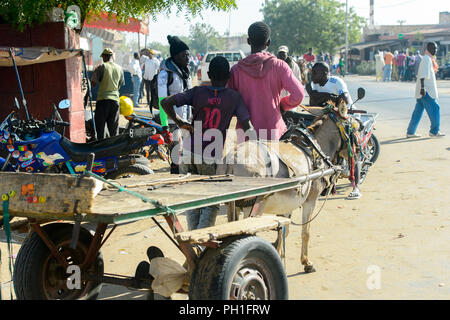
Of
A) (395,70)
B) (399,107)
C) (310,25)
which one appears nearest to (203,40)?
(310,25)

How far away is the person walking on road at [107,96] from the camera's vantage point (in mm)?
10977

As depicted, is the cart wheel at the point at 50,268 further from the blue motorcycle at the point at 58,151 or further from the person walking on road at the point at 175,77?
the blue motorcycle at the point at 58,151

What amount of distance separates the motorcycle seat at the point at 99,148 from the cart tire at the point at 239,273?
160 inches

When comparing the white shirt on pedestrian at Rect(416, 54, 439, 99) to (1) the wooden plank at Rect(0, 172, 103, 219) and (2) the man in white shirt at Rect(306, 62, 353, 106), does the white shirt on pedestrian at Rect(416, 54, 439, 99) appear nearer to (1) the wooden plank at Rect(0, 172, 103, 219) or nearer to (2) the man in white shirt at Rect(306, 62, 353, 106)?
(2) the man in white shirt at Rect(306, 62, 353, 106)

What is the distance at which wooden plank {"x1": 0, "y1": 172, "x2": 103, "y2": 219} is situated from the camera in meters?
3.32

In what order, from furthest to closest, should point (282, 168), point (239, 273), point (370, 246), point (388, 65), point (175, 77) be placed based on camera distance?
point (388, 65) < point (175, 77) < point (370, 246) < point (282, 168) < point (239, 273)

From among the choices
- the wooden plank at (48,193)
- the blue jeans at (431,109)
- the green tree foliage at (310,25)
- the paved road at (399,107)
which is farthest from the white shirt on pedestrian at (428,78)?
the green tree foliage at (310,25)

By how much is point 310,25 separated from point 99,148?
7136 centimetres

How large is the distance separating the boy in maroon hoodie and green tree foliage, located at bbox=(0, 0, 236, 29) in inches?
196

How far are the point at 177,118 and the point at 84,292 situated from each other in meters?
1.79

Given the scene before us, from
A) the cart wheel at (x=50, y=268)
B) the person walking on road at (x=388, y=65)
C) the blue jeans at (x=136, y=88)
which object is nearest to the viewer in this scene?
the cart wheel at (x=50, y=268)

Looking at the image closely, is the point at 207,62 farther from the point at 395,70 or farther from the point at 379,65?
the point at 395,70

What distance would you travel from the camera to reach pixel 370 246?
6430mm
